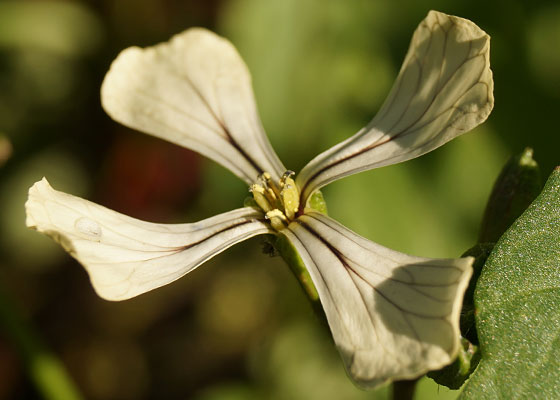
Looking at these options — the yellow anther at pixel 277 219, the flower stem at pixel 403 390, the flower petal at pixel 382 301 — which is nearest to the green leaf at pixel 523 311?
the flower petal at pixel 382 301

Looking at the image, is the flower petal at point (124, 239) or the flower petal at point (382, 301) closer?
the flower petal at point (382, 301)

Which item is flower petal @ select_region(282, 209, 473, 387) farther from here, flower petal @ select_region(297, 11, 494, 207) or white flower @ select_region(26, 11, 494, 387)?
flower petal @ select_region(297, 11, 494, 207)

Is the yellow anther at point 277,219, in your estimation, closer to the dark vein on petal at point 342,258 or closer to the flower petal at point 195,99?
the dark vein on petal at point 342,258

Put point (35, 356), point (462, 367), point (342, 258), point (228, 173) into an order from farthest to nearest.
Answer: point (228, 173)
point (35, 356)
point (342, 258)
point (462, 367)

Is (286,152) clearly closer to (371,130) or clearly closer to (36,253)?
(36,253)

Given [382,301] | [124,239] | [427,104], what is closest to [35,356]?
[124,239]

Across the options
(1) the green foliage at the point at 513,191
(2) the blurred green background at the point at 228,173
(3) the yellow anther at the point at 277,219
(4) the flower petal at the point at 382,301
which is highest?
(3) the yellow anther at the point at 277,219

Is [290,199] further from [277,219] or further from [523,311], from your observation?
[523,311]

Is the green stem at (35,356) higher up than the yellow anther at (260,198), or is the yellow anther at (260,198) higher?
the yellow anther at (260,198)

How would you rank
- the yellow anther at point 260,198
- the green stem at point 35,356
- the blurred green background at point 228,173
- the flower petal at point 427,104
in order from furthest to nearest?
1. the blurred green background at point 228,173
2. the green stem at point 35,356
3. the yellow anther at point 260,198
4. the flower petal at point 427,104
